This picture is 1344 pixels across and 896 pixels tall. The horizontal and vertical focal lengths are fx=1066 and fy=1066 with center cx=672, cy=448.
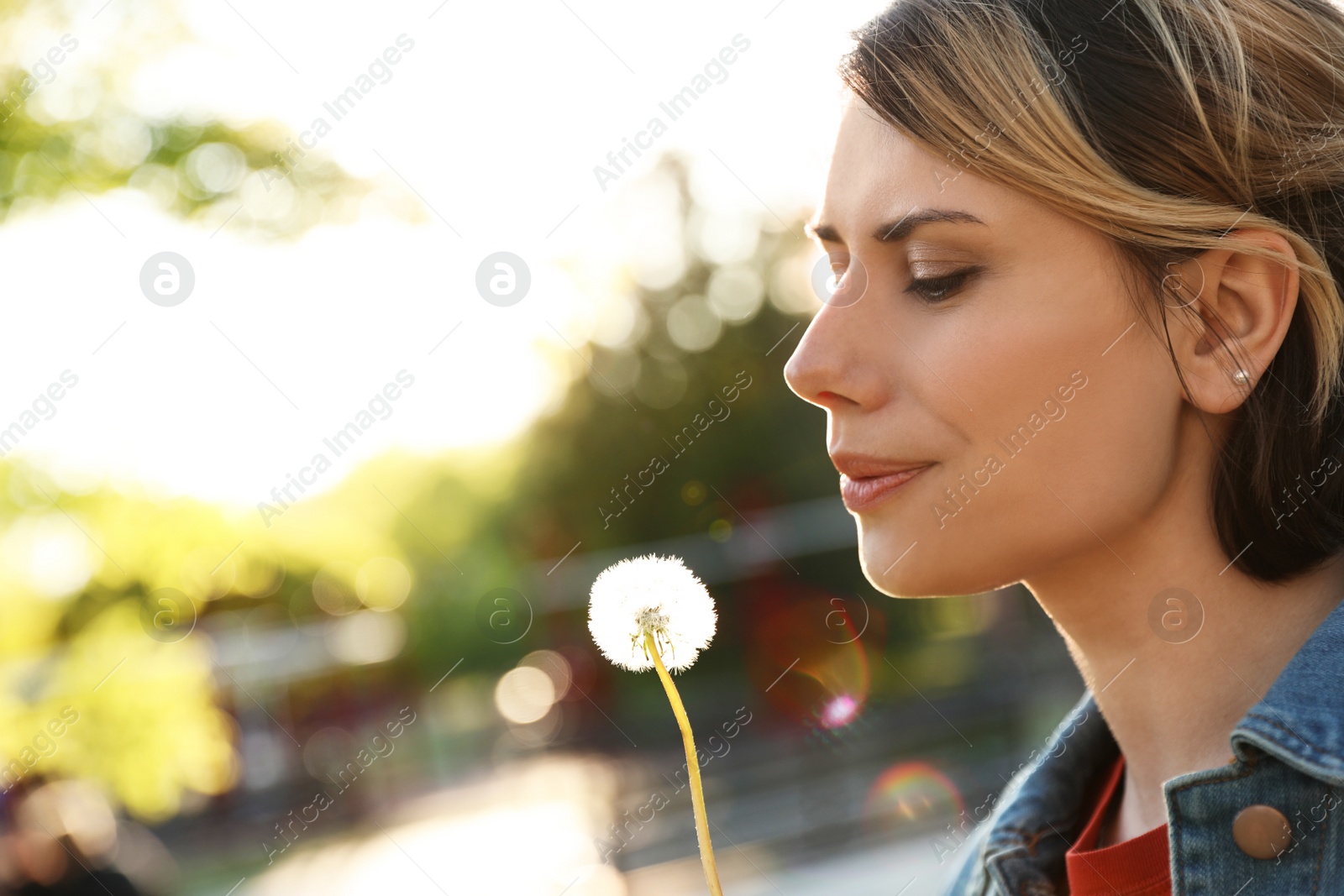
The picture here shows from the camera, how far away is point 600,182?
3.34m

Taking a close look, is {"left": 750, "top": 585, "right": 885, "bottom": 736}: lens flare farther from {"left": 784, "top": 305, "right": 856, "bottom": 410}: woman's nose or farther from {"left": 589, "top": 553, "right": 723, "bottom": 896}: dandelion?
{"left": 589, "top": 553, "right": 723, "bottom": 896}: dandelion

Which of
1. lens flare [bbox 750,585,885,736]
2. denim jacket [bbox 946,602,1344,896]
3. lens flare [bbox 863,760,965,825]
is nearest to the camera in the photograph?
denim jacket [bbox 946,602,1344,896]

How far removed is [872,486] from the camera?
1197mm

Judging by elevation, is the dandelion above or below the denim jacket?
below

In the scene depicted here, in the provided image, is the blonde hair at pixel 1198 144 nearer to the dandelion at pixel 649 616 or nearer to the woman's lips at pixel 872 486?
the woman's lips at pixel 872 486

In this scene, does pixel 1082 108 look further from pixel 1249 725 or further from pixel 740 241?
pixel 740 241

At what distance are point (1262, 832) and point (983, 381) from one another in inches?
20.7

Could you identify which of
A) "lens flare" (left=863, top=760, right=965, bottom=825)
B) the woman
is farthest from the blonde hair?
"lens flare" (left=863, top=760, right=965, bottom=825)

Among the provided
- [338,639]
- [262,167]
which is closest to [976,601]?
[338,639]

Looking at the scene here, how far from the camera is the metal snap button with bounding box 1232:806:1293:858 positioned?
3.45 feet

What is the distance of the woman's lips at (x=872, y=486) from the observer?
118cm

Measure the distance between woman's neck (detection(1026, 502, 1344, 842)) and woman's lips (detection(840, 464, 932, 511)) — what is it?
226 mm

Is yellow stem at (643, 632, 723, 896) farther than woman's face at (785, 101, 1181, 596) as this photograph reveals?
No

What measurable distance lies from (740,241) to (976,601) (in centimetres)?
530
